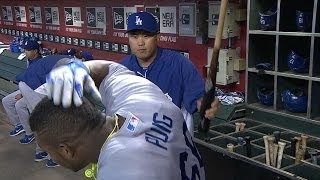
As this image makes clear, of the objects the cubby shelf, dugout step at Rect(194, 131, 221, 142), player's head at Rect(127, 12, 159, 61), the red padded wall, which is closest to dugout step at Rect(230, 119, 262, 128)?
the cubby shelf

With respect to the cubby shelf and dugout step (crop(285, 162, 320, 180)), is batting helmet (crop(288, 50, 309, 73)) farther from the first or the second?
dugout step (crop(285, 162, 320, 180))

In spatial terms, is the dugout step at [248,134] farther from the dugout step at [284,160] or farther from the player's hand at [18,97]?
the player's hand at [18,97]

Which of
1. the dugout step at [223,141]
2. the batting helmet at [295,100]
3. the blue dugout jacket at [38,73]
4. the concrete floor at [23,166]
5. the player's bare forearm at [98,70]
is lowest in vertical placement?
the concrete floor at [23,166]

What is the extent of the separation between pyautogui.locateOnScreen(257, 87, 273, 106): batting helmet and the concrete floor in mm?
1865

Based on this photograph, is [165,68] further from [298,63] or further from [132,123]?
[132,123]

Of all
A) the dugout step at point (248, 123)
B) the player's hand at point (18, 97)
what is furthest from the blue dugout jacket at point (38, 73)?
the dugout step at point (248, 123)

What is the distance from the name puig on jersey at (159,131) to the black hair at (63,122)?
0.14 metres

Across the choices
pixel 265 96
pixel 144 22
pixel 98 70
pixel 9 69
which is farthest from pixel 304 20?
pixel 9 69

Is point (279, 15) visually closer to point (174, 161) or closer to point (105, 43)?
point (174, 161)

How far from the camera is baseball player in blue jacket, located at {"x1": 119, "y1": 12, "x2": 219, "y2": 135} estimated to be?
8.33 ft

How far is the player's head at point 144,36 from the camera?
260cm

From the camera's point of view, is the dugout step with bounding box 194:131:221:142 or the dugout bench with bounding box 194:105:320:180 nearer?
the dugout bench with bounding box 194:105:320:180

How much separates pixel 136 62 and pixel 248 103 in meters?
1.35

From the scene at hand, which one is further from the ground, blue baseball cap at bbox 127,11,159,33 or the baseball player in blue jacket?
blue baseball cap at bbox 127,11,159,33
